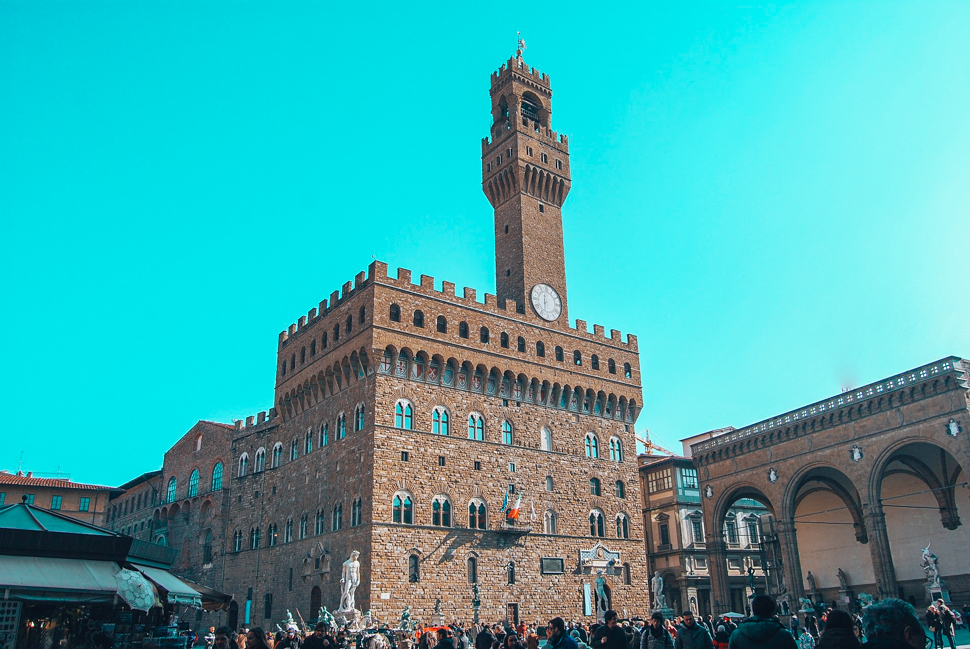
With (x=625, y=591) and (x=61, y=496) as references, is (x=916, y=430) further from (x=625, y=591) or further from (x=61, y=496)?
(x=61, y=496)

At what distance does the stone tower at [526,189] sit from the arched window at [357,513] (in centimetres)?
1420

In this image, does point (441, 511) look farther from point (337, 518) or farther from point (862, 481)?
point (862, 481)

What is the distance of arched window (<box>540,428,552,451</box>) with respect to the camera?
1666 inches

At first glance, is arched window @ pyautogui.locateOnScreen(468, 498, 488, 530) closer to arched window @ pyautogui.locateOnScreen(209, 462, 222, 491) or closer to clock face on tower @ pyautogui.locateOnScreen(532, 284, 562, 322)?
clock face on tower @ pyautogui.locateOnScreen(532, 284, 562, 322)

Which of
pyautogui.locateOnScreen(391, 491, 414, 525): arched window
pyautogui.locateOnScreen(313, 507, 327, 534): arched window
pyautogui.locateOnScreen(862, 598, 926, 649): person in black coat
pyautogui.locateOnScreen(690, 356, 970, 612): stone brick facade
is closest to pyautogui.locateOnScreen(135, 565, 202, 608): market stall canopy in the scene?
pyautogui.locateOnScreen(391, 491, 414, 525): arched window

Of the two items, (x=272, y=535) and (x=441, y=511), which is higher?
(x=441, y=511)

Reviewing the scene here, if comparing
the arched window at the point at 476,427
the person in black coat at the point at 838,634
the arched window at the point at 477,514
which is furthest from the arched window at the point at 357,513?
the person in black coat at the point at 838,634

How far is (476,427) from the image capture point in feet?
131

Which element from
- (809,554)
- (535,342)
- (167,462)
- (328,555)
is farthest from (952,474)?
(167,462)

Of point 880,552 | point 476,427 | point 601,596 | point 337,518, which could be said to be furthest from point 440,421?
point 880,552

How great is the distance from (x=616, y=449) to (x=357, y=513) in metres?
16.7

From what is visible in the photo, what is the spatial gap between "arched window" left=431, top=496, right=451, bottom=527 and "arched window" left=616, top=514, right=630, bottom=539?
11408mm

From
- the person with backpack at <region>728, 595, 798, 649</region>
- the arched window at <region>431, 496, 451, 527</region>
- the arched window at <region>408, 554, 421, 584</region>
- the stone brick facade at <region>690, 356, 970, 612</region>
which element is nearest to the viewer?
the person with backpack at <region>728, 595, 798, 649</region>

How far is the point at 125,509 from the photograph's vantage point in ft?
213
